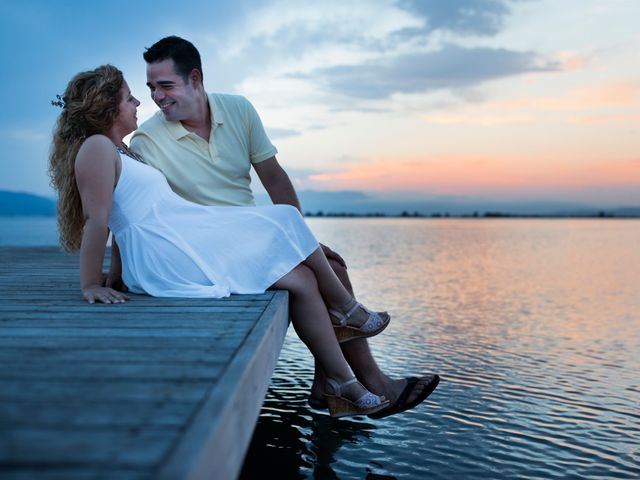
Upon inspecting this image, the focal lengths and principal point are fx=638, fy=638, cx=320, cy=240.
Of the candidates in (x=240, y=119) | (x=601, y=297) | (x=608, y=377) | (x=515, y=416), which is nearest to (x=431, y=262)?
(x=601, y=297)

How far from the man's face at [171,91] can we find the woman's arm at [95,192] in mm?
622

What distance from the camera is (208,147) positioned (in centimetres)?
373

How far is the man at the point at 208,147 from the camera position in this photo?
355cm

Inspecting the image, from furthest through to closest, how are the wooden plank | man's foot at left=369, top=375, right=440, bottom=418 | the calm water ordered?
1. the calm water
2. man's foot at left=369, top=375, right=440, bottom=418
3. the wooden plank

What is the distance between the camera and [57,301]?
3.26 m

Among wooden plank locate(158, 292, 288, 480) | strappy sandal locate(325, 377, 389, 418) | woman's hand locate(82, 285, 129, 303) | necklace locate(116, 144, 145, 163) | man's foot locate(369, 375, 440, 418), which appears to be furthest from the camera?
man's foot locate(369, 375, 440, 418)

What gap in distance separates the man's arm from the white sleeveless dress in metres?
0.80

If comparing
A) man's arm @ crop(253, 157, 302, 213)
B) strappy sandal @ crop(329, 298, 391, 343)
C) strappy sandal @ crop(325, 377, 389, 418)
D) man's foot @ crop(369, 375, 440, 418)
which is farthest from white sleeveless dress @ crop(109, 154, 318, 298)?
man's foot @ crop(369, 375, 440, 418)

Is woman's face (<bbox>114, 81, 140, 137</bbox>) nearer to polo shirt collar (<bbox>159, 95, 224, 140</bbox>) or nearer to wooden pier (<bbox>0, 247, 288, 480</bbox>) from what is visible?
polo shirt collar (<bbox>159, 95, 224, 140</bbox>)

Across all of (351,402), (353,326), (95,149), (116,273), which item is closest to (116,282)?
(116,273)

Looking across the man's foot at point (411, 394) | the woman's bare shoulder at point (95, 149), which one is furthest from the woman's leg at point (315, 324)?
the woman's bare shoulder at point (95, 149)

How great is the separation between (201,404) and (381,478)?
2.33 metres

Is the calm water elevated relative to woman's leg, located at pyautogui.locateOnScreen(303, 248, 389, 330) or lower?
lower

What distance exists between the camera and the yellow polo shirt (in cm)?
370
